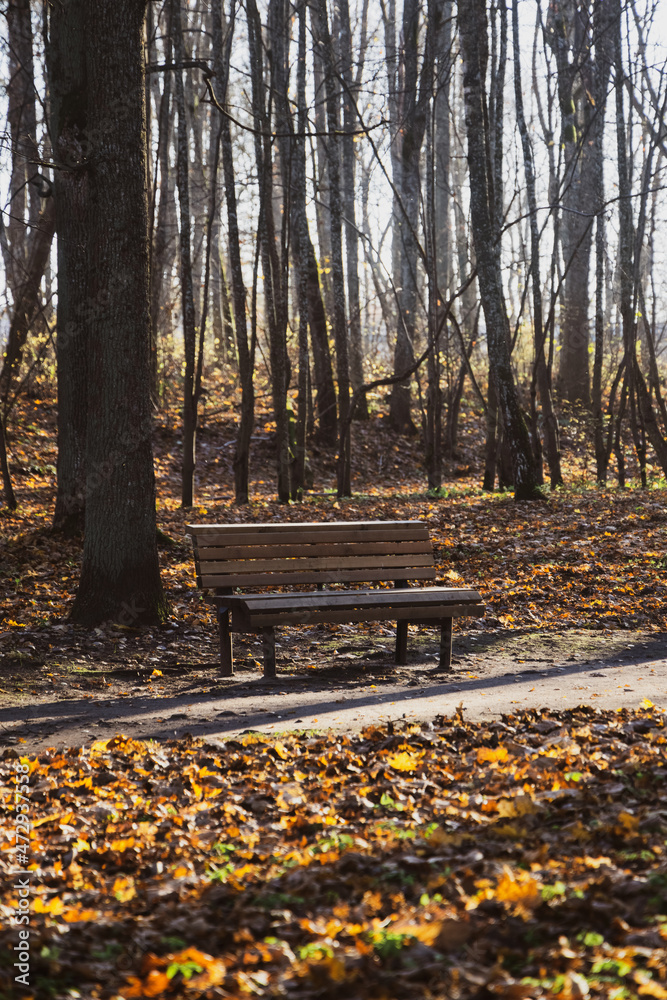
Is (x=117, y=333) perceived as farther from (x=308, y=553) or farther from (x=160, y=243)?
(x=160, y=243)

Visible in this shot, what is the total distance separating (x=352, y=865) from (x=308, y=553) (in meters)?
3.69

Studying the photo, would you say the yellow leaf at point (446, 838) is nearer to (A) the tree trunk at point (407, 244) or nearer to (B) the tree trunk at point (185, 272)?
(B) the tree trunk at point (185, 272)

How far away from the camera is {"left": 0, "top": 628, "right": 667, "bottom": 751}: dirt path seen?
4.70 meters

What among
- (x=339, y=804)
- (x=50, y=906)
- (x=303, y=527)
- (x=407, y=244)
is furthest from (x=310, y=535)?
(x=407, y=244)

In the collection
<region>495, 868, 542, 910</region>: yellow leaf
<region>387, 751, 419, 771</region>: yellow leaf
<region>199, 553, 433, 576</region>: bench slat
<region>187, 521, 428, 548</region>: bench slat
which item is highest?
<region>187, 521, 428, 548</region>: bench slat

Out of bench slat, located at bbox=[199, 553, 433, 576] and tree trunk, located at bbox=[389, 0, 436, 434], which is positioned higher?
tree trunk, located at bbox=[389, 0, 436, 434]

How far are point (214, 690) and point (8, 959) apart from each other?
3.26 metres

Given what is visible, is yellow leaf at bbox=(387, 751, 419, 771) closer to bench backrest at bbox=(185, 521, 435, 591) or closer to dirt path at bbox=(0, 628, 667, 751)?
dirt path at bbox=(0, 628, 667, 751)

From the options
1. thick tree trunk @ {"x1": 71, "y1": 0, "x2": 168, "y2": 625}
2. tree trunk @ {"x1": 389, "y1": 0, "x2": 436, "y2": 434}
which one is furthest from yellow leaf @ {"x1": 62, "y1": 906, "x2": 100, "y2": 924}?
tree trunk @ {"x1": 389, "y1": 0, "x2": 436, "y2": 434}

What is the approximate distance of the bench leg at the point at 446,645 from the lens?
6047 mm

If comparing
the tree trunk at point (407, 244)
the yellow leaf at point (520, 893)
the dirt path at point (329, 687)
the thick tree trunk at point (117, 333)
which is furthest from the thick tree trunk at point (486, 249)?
the yellow leaf at point (520, 893)

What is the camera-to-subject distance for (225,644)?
5859 mm

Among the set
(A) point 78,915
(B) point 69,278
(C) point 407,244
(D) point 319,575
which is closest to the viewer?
(A) point 78,915

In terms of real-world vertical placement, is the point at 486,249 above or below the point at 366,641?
above
